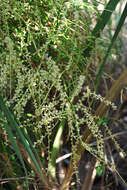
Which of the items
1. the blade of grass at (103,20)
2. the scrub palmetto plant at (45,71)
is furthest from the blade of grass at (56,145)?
the blade of grass at (103,20)

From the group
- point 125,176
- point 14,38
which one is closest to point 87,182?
point 125,176

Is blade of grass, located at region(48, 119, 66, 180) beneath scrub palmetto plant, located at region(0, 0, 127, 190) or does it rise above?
beneath

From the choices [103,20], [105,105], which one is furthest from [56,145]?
[103,20]

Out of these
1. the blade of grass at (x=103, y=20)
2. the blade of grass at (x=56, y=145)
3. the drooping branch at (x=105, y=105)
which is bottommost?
the blade of grass at (x=56, y=145)

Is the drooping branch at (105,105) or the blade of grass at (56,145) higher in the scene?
the drooping branch at (105,105)

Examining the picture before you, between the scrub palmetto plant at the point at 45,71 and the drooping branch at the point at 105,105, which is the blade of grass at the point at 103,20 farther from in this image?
the drooping branch at the point at 105,105

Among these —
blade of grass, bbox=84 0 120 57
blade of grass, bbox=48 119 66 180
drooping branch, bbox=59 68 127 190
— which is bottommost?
blade of grass, bbox=48 119 66 180

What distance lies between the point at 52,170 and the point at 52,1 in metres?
0.46

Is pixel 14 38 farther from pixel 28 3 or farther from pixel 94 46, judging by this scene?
pixel 94 46

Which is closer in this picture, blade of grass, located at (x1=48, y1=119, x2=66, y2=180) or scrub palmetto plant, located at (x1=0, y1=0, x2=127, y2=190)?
scrub palmetto plant, located at (x1=0, y1=0, x2=127, y2=190)

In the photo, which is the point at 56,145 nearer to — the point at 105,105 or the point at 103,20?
the point at 105,105

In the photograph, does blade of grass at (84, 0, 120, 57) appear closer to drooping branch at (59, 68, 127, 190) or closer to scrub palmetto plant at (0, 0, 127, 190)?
scrub palmetto plant at (0, 0, 127, 190)

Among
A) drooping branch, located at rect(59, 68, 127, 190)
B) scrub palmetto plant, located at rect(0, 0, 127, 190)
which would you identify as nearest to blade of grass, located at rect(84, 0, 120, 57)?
scrub palmetto plant, located at rect(0, 0, 127, 190)

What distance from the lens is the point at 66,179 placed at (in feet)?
2.47
